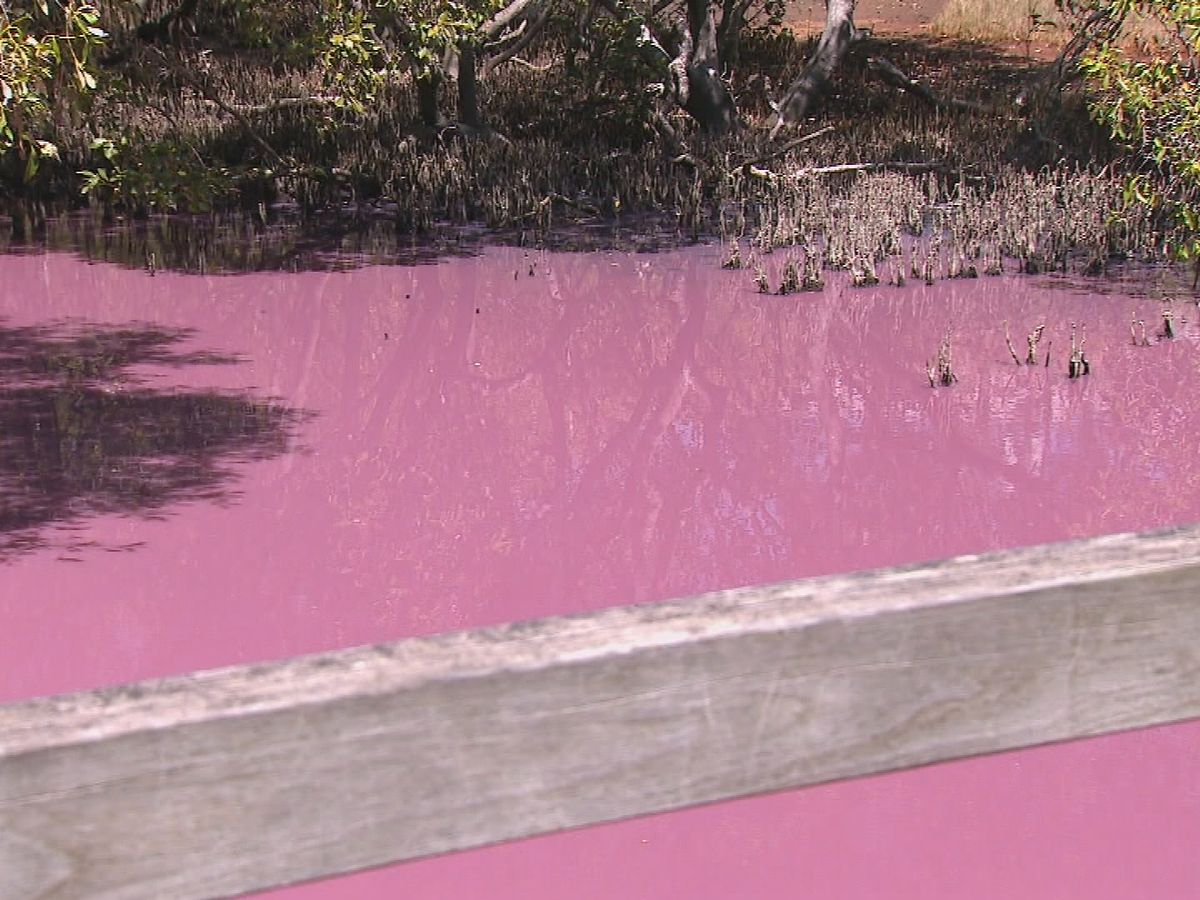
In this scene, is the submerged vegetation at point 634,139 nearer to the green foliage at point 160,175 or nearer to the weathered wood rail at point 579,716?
the green foliage at point 160,175

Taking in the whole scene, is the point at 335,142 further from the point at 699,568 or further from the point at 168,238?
the point at 699,568

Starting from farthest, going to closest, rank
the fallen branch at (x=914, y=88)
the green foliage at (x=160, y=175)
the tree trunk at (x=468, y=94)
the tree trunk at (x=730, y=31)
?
1. the fallen branch at (x=914, y=88)
2. the tree trunk at (x=730, y=31)
3. the tree trunk at (x=468, y=94)
4. the green foliage at (x=160, y=175)

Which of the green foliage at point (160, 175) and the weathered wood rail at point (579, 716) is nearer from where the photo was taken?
the weathered wood rail at point (579, 716)

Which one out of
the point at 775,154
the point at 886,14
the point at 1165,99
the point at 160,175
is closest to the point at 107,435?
the point at 160,175

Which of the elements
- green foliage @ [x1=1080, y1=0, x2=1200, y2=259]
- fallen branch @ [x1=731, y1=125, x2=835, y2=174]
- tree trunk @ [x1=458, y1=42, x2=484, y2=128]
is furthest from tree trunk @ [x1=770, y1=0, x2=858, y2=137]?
green foliage @ [x1=1080, y1=0, x2=1200, y2=259]

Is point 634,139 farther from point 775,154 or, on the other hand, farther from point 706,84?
point 775,154

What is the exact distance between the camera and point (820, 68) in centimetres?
1467

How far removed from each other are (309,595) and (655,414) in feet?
8.61

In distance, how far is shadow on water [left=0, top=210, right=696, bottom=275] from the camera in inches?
433

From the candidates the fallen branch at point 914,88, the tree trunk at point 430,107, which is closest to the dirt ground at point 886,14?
the fallen branch at point 914,88

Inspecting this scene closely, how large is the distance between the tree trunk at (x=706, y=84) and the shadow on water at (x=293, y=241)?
2.28m

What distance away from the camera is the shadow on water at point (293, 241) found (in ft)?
36.1

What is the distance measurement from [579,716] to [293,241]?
35.0 ft

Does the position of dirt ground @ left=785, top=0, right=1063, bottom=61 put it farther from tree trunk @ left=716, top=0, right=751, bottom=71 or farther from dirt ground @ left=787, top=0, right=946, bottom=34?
tree trunk @ left=716, top=0, right=751, bottom=71
